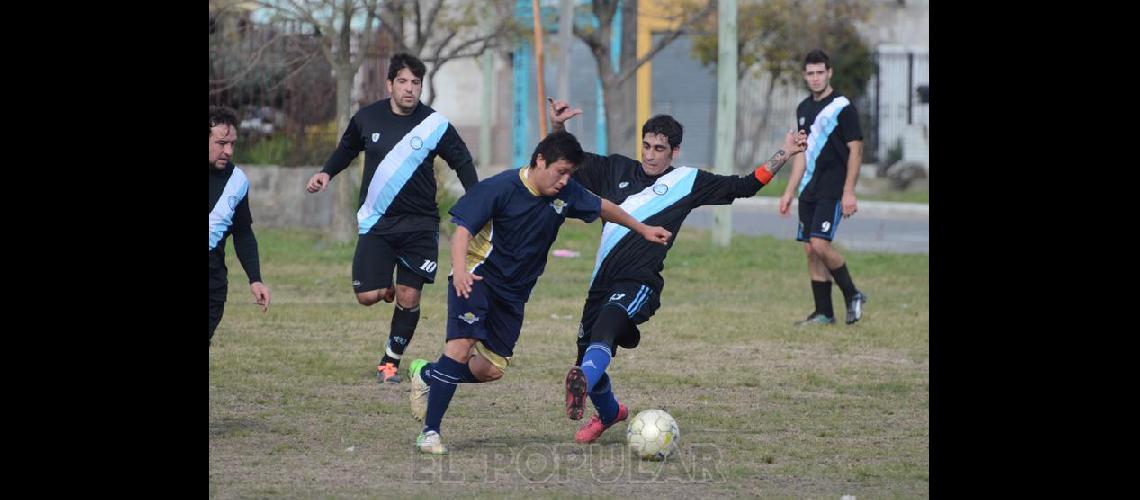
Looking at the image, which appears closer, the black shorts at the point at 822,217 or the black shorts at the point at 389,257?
the black shorts at the point at 389,257

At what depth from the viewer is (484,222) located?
24.3 feet

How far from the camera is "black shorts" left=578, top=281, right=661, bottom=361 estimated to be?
8094 millimetres

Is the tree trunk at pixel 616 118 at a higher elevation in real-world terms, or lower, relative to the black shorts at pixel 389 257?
higher

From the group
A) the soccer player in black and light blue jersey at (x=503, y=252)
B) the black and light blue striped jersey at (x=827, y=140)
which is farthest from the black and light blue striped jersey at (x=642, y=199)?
the black and light blue striped jersey at (x=827, y=140)

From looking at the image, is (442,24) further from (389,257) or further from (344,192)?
(389,257)

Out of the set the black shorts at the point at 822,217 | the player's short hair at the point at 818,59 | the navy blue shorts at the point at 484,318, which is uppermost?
the player's short hair at the point at 818,59

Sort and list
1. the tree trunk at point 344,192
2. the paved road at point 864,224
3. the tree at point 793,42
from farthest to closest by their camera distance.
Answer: the tree at point 793,42
the paved road at point 864,224
the tree trunk at point 344,192

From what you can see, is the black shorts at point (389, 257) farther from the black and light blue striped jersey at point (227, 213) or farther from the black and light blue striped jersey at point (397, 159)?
the black and light blue striped jersey at point (227, 213)

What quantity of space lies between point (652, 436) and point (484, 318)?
0.94 metres

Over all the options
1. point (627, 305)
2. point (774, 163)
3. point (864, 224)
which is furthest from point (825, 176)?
point (864, 224)

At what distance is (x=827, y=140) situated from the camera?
40.1 ft

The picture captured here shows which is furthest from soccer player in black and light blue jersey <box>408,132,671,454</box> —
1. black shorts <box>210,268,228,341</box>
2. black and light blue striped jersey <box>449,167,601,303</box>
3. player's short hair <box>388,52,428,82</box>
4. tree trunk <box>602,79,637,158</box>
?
tree trunk <box>602,79,637,158</box>

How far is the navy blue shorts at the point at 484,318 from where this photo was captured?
24.6ft

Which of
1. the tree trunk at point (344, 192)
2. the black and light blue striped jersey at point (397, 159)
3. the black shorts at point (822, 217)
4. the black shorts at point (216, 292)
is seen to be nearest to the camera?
the black shorts at point (216, 292)
